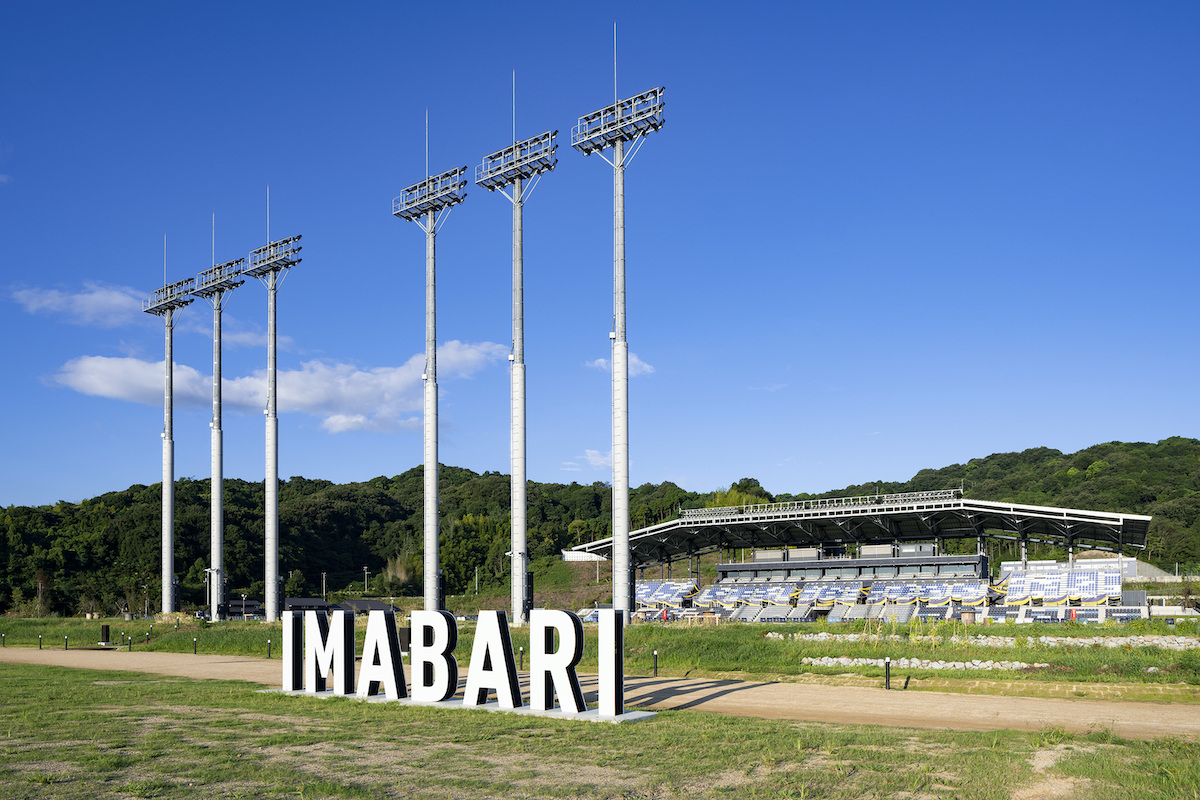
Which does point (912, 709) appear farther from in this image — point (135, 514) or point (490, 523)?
point (490, 523)

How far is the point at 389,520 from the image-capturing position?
486 feet

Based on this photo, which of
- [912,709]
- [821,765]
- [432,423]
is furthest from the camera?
[432,423]

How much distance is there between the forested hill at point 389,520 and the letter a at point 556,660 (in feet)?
271

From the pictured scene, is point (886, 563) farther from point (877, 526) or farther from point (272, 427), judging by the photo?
point (272, 427)

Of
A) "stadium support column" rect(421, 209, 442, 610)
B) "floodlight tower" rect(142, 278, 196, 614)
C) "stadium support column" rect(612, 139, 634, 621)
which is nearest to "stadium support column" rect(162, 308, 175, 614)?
"floodlight tower" rect(142, 278, 196, 614)

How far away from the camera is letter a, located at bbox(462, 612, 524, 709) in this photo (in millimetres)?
22562

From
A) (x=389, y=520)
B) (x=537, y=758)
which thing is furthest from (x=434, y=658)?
(x=389, y=520)

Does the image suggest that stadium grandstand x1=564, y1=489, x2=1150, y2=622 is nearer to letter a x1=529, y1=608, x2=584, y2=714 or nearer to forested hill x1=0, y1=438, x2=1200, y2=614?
forested hill x1=0, y1=438, x2=1200, y2=614

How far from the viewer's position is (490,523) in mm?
129125

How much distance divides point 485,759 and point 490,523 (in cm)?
11427

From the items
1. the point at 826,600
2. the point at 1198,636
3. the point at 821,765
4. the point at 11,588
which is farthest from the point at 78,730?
the point at 11,588

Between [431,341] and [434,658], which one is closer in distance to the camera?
[434,658]

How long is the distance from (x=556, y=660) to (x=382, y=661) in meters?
5.37

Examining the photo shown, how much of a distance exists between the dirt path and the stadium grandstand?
1186 inches
